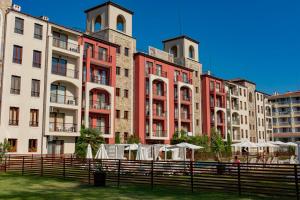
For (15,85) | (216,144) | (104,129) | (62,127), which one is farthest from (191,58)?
(15,85)

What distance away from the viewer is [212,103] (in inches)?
2549

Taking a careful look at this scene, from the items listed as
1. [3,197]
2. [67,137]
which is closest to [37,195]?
[3,197]

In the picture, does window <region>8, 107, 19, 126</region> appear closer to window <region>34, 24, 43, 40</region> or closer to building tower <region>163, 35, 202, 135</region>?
window <region>34, 24, 43, 40</region>

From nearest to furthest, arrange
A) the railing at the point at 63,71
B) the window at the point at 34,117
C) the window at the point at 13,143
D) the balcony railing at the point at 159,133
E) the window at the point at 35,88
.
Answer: the window at the point at 13,143 < the window at the point at 34,117 < the window at the point at 35,88 < the railing at the point at 63,71 < the balcony railing at the point at 159,133

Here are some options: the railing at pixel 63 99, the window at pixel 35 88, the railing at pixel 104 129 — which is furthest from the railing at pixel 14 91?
the railing at pixel 104 129

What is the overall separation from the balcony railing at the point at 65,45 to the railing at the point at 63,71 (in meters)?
2.08

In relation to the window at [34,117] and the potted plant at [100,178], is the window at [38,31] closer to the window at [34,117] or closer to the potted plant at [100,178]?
the window at [34,117]

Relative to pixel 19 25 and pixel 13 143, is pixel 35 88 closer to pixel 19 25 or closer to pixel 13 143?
pixel 13 143

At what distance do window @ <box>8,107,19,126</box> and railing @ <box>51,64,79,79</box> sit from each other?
19.5 feet

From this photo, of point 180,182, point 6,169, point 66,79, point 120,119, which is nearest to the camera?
point 180,182

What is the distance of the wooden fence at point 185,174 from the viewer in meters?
13.9

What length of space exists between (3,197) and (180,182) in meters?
7.67

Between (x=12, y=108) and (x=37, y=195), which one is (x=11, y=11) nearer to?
(x=12, y=108)

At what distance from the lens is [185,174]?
57.1ft
